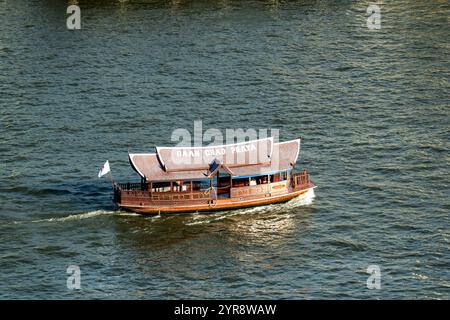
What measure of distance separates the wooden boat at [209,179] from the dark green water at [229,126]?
1.50 metres

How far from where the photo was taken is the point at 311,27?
156 m

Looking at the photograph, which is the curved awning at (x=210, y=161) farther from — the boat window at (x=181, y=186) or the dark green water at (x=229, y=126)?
the dark green water at (x=229, y=126)

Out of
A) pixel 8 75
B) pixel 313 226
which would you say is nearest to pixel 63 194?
pixel 313 226

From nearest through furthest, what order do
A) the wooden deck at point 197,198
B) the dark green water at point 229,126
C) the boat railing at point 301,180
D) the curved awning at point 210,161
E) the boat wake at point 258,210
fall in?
1. the dark green water at point 229,126
2. the curved awning at point 210,161
3. the wooden deck at point 197,198
4. the boat wake at point 258,210
5. the boat railing at point 301,180

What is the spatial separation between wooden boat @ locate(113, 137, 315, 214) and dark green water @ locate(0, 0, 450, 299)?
4.92 feet

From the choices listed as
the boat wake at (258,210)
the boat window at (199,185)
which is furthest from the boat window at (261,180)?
the boat window at (199,185)

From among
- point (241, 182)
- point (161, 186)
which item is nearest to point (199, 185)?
point (161, 186)

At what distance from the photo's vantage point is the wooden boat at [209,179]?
108 meters

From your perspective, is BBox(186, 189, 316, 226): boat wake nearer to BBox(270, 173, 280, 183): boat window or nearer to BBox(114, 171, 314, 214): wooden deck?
BBox(114, 171, 314, 214): wooden deck

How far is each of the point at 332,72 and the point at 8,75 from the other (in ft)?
134

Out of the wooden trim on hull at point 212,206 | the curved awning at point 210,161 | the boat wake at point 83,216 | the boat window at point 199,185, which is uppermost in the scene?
the curved awning at point 210,161

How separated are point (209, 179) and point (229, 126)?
20042mm

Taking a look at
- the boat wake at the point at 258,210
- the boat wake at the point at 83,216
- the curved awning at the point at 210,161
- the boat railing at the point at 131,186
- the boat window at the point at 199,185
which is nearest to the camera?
the boat wake at the point at 83,216

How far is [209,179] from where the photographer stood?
109 metres
